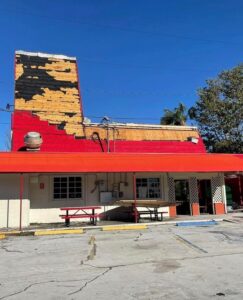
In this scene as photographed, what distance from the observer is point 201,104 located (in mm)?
41438

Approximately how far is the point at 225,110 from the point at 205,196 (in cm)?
1864

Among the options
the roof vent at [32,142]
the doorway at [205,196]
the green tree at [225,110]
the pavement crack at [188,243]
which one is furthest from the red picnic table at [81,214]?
the green tree at [225,110]

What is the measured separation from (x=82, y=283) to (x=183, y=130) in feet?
70.7

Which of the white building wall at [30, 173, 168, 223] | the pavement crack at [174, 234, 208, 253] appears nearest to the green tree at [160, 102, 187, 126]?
the white building wall at [30, 173, 168, 223]

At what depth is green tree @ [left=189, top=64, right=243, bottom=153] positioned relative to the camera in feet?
128

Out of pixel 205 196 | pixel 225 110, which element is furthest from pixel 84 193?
pixel 225 110

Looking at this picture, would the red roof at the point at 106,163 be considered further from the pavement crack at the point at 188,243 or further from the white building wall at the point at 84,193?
the pavement crack at the point at 188,243

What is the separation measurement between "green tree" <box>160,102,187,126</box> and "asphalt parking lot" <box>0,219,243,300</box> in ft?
117

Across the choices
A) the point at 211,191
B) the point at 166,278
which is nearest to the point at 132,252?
the point at 166,278

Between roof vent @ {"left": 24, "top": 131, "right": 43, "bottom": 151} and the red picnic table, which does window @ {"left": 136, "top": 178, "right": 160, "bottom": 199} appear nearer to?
the red picnic table

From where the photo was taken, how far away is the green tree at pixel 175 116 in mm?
49553

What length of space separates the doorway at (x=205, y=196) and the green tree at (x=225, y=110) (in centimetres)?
1713

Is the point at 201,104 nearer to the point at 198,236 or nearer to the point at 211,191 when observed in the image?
the point at 211,191

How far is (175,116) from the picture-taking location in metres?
50.0
